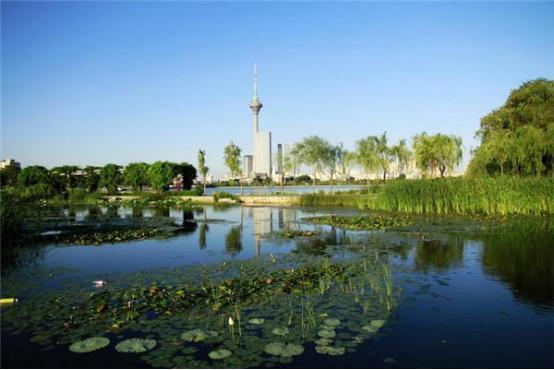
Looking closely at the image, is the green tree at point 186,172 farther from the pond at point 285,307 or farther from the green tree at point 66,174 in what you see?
the pond at point 285,307

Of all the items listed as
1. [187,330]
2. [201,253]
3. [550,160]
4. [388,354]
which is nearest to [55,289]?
[187,330]

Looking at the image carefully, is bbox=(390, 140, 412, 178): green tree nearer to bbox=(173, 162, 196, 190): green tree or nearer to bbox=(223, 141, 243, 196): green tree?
bbox=(223, 141, 243, 196): green tree

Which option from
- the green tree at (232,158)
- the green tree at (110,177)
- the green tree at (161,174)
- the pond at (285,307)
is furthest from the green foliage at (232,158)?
the pond at (285,307)

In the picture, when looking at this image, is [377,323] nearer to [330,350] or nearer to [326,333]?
[326,333]

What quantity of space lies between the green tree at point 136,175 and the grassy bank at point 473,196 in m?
49.7

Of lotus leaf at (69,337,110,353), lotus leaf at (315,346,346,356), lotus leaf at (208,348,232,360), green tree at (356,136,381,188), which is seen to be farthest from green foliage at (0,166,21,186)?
lotus leaf at (315,346,346,356)

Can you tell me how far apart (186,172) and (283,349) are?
6522 centimetres

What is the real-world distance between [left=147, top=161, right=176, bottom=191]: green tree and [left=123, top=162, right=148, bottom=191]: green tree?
123 inches

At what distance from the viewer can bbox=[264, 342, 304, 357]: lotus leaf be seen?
5812mm

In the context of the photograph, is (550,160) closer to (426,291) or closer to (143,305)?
(426,291)

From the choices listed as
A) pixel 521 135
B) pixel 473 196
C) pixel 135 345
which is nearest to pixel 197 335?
pixel 135 345

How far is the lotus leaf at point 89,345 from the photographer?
6.02 meters

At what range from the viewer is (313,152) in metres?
54.9

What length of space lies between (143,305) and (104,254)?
7396mm
